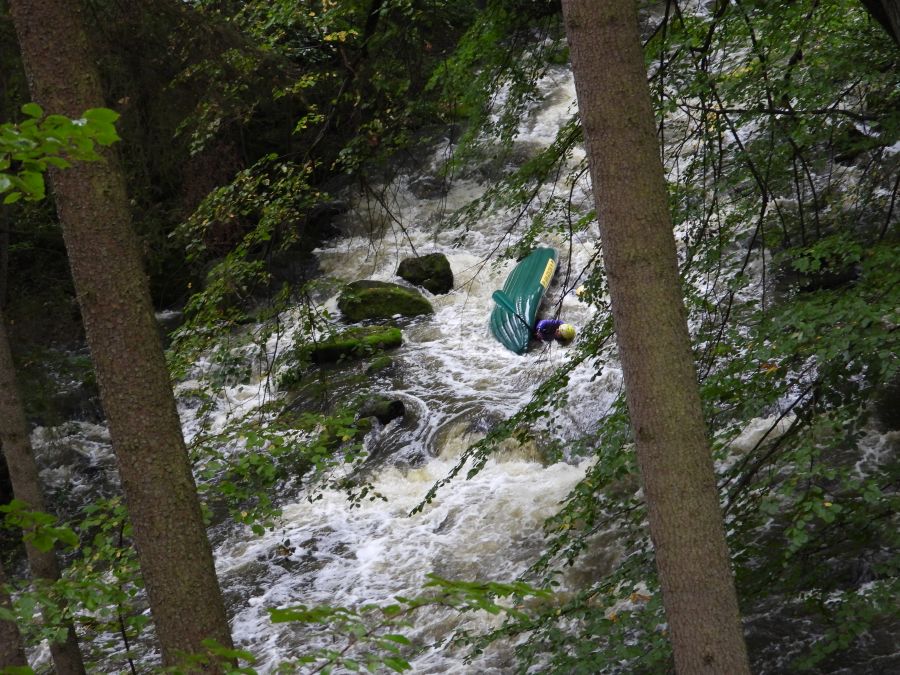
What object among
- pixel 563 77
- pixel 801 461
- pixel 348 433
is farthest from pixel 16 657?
pixel 563 77

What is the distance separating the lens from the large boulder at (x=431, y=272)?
516 inches

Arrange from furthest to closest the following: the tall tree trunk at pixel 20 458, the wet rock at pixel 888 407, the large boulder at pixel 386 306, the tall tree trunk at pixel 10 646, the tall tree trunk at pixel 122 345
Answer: the large boulder at pixel 386 306 < the wet rock at pixel 888 407 < the tall tree trunk at pixel 20 458 < the tall tree trunk at pixel 10 646 < the tall tree trunk at pixel 122 345

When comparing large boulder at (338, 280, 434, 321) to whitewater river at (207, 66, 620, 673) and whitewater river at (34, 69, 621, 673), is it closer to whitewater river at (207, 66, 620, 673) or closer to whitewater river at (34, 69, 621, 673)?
whitewater river at (34, 69, 621, 673)

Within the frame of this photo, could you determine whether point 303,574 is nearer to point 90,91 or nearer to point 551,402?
point 551,402

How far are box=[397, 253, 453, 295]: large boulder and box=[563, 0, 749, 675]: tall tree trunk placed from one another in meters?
10.5

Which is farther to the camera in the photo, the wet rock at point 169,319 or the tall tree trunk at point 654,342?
the wet rock at point 169,319

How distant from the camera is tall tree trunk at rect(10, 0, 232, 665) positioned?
9.94 ft

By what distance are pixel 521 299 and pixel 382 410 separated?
2.99 metres

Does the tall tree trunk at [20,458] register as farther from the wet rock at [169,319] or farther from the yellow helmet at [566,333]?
the wet rock at [169,319]

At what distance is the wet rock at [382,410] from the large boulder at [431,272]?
3.55 meters

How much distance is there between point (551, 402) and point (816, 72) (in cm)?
218

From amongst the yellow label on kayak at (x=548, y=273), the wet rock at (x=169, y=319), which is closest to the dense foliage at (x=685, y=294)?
the yellow label on kayak at (x=548, y=273)

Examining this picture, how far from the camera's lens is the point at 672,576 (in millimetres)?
2484

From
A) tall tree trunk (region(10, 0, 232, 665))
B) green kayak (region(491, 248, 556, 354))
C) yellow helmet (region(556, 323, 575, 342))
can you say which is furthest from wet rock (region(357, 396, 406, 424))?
tall tree trunk (region(10, 0, 232, 665))
